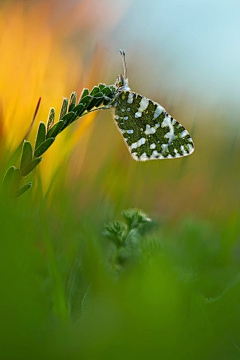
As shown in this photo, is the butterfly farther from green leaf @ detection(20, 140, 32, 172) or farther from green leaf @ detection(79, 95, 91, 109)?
green leaf @ detection(20, 140, 32, 172)

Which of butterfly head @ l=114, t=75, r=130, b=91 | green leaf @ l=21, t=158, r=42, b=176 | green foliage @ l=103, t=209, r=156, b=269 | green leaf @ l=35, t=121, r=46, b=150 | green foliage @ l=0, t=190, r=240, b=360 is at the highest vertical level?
butterfly head @ l=114, t=75, r=130, b=91

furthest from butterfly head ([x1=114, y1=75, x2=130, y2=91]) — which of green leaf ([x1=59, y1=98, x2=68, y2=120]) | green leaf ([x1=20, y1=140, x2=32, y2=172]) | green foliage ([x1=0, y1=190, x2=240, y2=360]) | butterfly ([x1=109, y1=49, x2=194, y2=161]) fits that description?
green foliage ([x1=0, y1=190, x2=240, y2=360])

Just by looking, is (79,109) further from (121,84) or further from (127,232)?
(121,84)

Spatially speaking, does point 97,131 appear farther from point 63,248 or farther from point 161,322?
point 161,322

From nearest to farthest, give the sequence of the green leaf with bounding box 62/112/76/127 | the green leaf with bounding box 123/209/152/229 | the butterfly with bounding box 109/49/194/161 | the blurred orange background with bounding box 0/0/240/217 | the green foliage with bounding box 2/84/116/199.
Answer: the green foliage with bounding box 2/84/116/199, the green leaf with bounding box 62/112/76/127, the green leaf with bounding box 123/209/152/229, the blurred orange background with bounding box 0/0/240/217, the butterfly with bounding box 109/49/194/161

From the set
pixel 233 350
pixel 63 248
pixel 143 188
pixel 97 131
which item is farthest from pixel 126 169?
pixel 233 350

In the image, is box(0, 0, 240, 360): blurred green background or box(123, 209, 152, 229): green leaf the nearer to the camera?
box(0, 0, 240, 360): blurred green background

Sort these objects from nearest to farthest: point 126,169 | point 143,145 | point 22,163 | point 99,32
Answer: point 22,163, point 126,169, point 143,145, point 99,32

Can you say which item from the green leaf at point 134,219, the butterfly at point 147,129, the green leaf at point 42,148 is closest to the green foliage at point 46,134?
the green leaf at point 42,148
